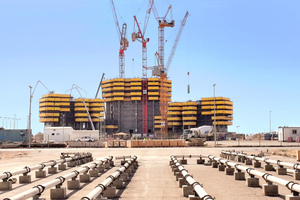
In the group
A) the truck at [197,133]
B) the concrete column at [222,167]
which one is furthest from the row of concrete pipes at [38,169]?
the truck at [197,133]

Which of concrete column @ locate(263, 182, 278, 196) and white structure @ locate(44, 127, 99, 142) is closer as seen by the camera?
concrete column @ locate(263, 182, 278, 196)

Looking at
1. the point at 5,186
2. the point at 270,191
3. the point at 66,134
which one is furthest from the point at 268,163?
the point at 66,134

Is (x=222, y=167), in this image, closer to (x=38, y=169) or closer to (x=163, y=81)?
(x=38, y=169)

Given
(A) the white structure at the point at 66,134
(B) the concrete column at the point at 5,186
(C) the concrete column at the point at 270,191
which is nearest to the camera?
(C) the concrete column at the point at 270,191

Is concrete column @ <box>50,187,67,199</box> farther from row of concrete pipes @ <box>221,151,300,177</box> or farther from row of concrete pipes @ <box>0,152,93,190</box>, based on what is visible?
row of concrete pipes @ <box>221,151,300,177</box>

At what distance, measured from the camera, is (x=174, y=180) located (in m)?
20.2

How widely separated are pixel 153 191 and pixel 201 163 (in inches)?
641

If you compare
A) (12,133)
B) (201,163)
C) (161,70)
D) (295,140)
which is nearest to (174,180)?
(201,163)

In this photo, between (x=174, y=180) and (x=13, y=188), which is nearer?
(x=13, y=188)

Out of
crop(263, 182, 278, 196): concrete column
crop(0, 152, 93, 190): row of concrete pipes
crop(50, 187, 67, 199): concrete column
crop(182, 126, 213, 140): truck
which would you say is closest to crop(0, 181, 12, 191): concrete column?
crop(0, 152, 93, 190): row of concrete pipes

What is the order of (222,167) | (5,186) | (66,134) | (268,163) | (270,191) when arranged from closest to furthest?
(270,191) → (5,186) → (222,167) → (268,163) → (66,134)

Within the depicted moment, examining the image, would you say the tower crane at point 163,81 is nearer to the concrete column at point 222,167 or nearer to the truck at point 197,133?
the truck at point 197,133

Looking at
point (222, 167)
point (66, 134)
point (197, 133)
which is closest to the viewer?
point (222, 167)

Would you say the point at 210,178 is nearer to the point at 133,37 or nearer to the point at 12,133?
A: the point at 12,133
